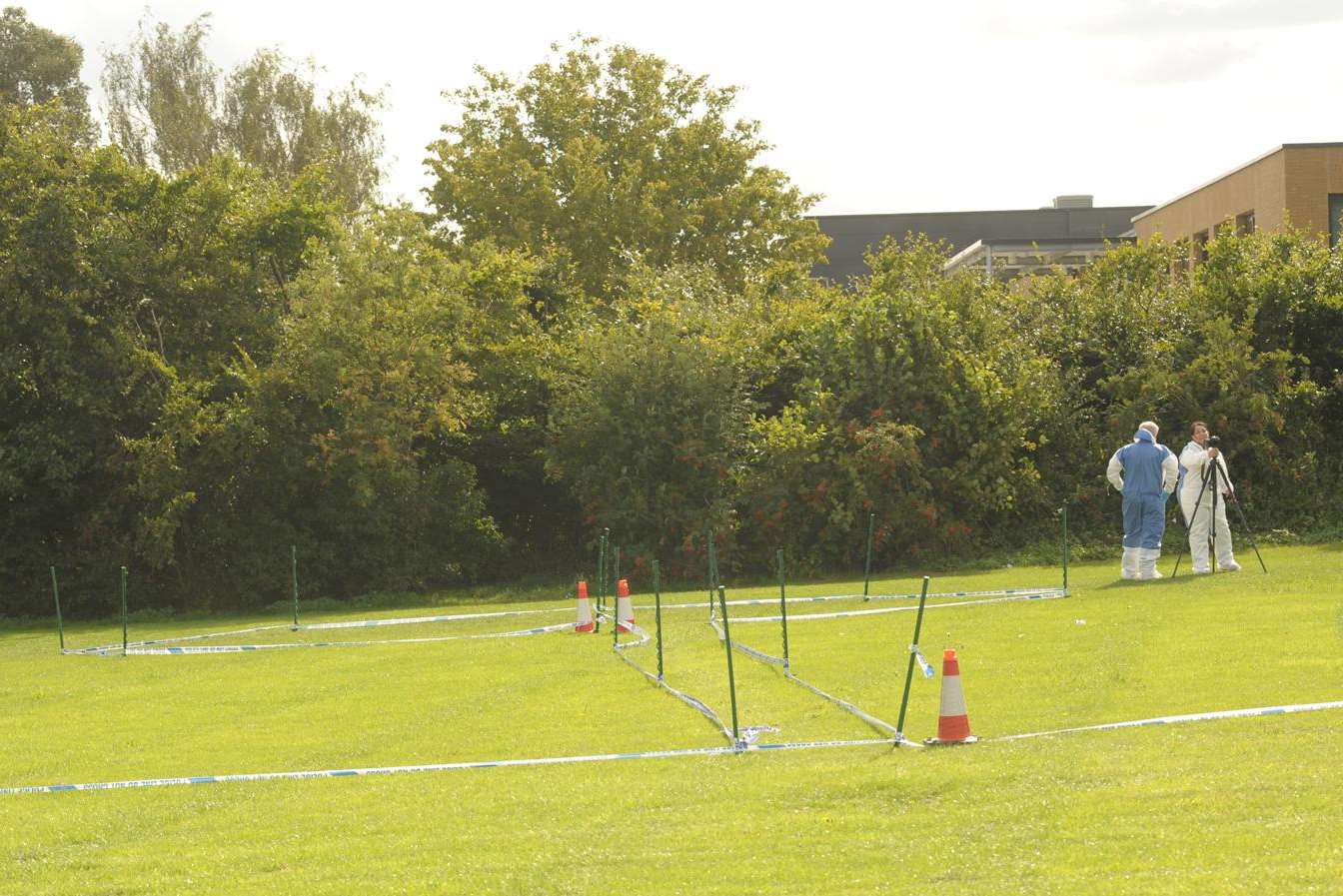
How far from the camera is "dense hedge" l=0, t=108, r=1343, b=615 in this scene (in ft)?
93.1

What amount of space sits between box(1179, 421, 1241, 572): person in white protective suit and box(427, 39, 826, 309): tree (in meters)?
24.5

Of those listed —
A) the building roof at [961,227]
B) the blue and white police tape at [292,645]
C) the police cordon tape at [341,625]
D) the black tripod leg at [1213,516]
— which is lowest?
the police cordon tape at [341,625]

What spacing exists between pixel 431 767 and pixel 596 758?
3.70 feet

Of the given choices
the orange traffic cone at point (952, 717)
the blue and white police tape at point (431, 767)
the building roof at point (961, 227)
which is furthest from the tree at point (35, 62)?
the orange traffic cone at point (952, 717)

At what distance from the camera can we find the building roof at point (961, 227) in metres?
85.0

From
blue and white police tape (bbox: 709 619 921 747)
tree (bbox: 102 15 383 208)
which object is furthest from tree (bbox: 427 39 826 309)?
blue and white police tape (bbox: 709 619 921 747)

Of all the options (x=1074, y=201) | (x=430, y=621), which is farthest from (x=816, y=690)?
(x=1074, y=201)

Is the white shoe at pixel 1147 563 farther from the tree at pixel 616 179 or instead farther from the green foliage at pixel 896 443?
the tree at pixel 616 179

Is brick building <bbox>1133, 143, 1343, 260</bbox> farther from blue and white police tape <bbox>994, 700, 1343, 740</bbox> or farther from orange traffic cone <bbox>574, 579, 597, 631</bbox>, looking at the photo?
blue and white police tape <bbox>994, 700, 1343, 740</bbox>

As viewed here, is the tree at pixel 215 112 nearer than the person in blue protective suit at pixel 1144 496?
No

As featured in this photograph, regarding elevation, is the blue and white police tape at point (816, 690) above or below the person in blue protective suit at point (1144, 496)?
below

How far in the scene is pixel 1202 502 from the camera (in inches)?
867

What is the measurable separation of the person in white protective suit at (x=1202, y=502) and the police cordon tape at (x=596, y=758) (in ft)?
37.8

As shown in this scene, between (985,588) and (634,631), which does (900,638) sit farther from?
(985,588)
